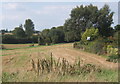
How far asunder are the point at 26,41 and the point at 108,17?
21.4m

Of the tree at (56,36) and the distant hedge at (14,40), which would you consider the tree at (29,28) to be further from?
the tree at (56,36)

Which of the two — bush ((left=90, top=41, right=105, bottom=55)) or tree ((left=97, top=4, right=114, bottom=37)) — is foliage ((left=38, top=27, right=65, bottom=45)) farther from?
bush ((left=90, top=41, right=105, bottom=55))

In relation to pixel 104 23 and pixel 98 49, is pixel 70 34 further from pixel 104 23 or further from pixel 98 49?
pixel 98 49

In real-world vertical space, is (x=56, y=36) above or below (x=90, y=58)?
above

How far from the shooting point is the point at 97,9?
107 feet

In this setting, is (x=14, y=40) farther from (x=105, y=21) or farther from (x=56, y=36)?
(x=105, y=21)

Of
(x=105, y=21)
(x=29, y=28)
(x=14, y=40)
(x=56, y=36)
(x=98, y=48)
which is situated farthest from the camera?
(x=29, y=28)

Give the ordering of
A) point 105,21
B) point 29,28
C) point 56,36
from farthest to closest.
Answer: point 29,28 < point 56,36 < point 105,21

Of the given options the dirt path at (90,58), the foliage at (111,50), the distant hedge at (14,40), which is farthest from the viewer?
the distant hedge at (14,40)

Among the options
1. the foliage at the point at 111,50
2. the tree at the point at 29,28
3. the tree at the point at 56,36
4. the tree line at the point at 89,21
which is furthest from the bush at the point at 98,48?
the tree at the point at 29,28

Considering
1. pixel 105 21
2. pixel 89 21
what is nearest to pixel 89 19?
pixel 89 21

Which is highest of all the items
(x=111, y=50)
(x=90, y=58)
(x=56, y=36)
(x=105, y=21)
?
(x=105, y=21)

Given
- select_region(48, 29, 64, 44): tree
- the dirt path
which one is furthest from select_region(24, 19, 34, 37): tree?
the dirt path

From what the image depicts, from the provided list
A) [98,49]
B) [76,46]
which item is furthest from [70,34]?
[98,49]
